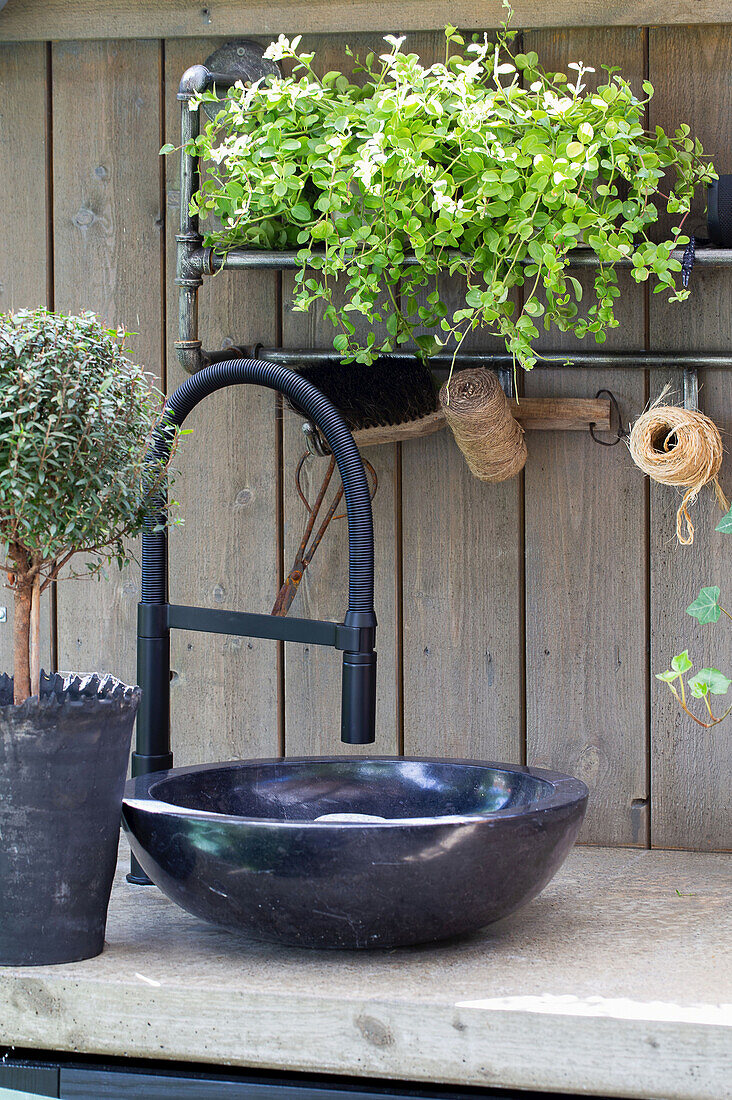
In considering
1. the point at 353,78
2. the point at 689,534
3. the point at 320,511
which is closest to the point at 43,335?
the point at 320,511

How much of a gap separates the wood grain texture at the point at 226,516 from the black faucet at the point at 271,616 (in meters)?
0.16

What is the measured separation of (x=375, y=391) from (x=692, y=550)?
38 centimetres

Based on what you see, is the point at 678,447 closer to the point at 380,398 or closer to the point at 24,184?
the point at 380,398

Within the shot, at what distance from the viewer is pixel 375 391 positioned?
107 cm

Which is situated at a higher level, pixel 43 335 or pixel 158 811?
pixel 43 335

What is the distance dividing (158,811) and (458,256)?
56 cm

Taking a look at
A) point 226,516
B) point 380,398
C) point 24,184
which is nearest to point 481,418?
point 380,398

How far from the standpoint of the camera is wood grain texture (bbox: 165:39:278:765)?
3.91 ft

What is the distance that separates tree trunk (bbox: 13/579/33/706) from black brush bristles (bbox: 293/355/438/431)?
0.38 m

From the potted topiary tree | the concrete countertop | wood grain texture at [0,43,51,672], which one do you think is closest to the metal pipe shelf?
wood grain texture at [0,43,51,672]

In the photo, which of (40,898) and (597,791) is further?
(597,791)

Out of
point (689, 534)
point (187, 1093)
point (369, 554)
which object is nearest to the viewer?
point (187, 1093)

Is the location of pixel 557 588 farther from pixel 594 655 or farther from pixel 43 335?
pixel 43 335

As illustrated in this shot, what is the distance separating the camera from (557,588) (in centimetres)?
115
